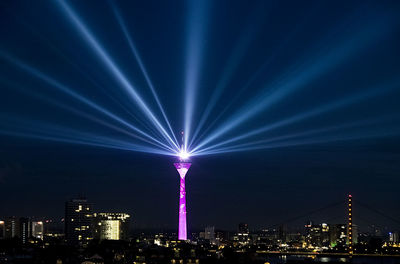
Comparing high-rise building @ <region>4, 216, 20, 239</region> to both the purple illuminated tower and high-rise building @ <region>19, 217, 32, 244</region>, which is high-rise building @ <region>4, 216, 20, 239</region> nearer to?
high-rise building @ <region>19, 217, 32, 244</region>

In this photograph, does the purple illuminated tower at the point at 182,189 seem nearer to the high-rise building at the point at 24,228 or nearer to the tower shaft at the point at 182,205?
the tower shaft at the point at 182,205

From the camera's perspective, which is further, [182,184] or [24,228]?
[24,228]

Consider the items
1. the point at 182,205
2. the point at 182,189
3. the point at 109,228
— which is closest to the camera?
the point at 182,205

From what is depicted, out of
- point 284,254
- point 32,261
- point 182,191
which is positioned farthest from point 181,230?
point 32,261

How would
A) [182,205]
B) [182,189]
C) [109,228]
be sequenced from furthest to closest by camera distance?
[109,228], [182,189], [182,205]

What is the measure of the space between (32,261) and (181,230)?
45742 mm

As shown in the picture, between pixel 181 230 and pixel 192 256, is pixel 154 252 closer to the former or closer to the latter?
pixel 192 256

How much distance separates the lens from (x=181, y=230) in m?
109

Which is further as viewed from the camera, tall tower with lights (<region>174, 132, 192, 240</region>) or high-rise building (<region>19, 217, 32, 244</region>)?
high-rise building (<region>19, 217, 32, 244</region>)

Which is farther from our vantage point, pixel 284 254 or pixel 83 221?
pixel 83 221

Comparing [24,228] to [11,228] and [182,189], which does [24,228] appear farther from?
[182,189]

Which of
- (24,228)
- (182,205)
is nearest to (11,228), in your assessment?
(24,228)

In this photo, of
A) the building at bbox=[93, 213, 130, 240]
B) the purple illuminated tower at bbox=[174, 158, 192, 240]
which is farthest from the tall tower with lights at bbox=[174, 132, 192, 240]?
the building at bbox=[93, 213, 130, 240]

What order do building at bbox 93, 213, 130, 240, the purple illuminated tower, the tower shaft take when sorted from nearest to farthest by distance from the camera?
the purple illuminated tower, the tower shaft, building at bbox 93, 213, 130, 240
